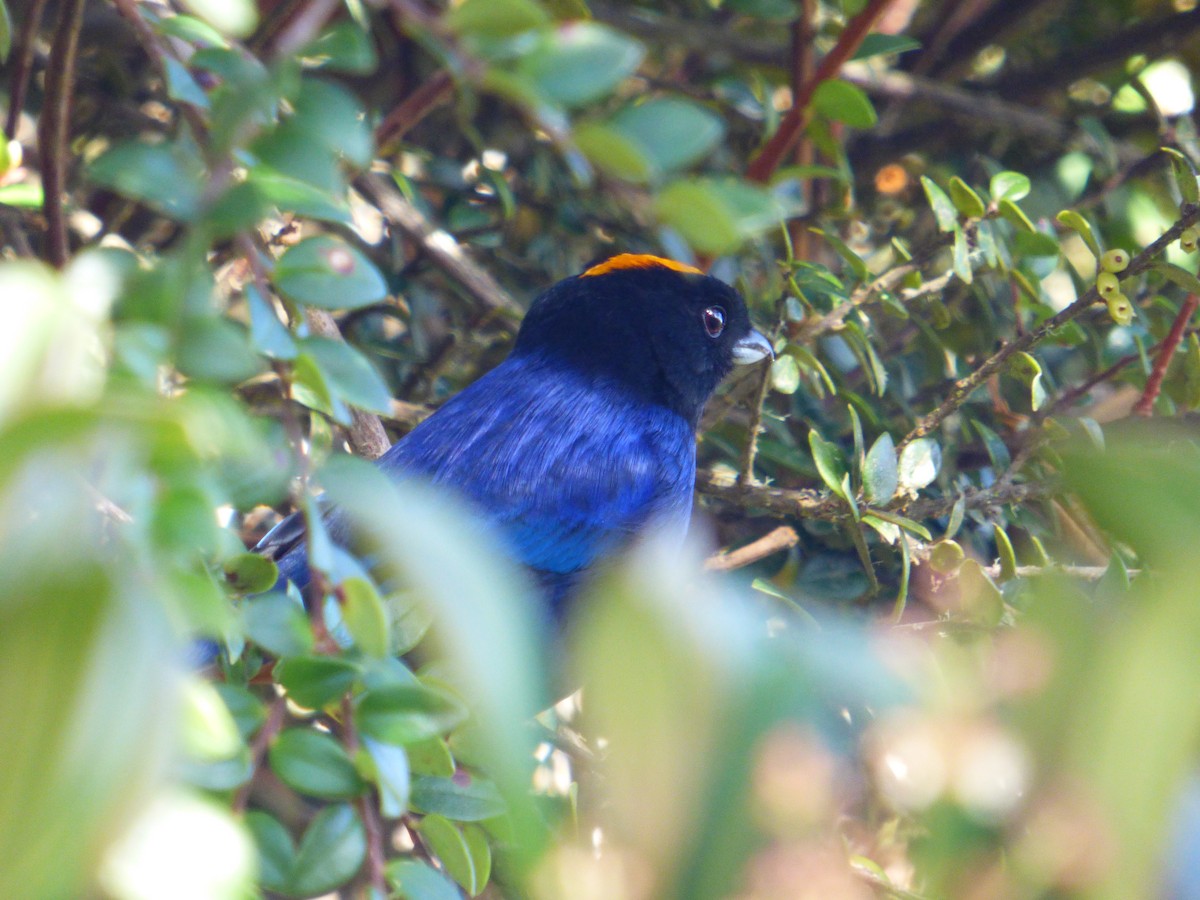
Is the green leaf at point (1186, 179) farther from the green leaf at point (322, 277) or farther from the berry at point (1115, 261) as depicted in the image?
the green leaf at point (322, 277)

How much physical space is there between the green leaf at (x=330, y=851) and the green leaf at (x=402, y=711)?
4.1 inches

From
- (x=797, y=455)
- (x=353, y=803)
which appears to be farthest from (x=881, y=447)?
(x=353, y=803)

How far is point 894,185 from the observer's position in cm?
325

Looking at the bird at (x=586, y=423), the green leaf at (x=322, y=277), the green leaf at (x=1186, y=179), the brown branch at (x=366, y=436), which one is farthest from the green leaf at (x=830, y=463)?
the green leaf at (x=322, y=277)

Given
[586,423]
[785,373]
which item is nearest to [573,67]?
[785,373]

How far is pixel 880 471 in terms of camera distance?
1995 mm

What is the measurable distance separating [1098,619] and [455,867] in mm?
894

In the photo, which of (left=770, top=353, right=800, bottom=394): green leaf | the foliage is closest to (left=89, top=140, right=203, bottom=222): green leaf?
the foliage

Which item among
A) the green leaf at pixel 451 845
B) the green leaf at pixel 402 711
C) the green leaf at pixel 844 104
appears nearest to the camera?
the green leaf at pixel 402 711

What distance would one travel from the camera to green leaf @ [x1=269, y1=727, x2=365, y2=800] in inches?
40.0

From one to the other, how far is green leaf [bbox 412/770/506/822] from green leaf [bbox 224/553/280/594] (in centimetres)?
29

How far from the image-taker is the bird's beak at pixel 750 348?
280 cm

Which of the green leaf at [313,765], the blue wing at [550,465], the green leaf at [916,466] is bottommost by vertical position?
the blue wing at [550,465]

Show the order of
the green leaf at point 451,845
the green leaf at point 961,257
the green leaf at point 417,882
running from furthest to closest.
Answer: the green leaf at point 961,257
the green leaf at point 451,845
the green leaf at point 417,882
